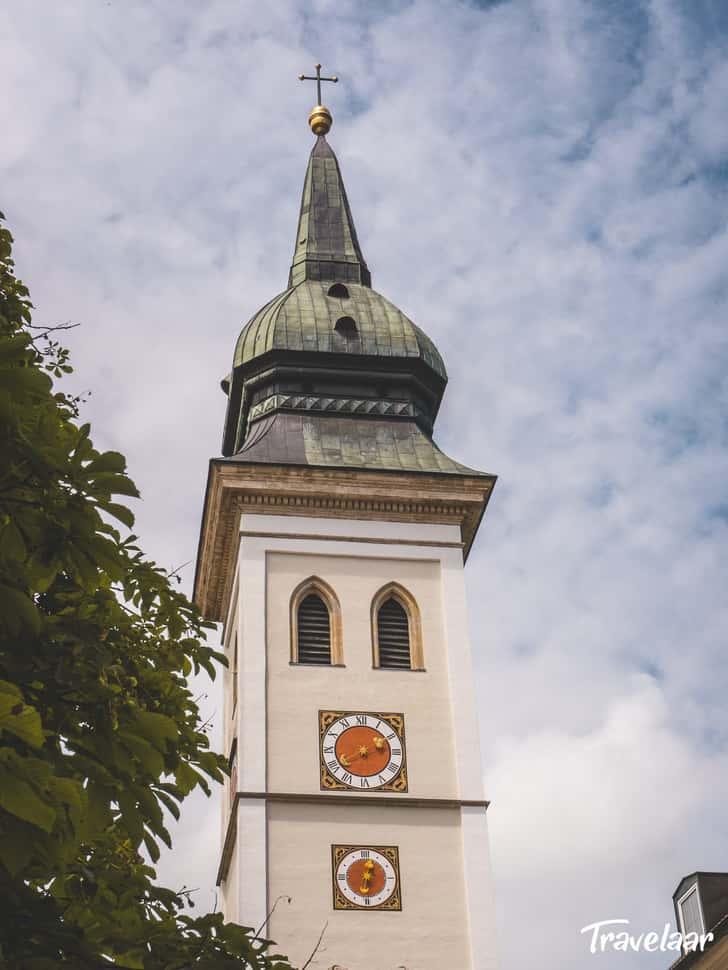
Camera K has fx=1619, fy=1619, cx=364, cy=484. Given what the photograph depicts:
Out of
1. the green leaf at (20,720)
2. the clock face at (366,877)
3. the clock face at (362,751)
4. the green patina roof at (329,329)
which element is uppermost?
the green patina roof at (329,329)

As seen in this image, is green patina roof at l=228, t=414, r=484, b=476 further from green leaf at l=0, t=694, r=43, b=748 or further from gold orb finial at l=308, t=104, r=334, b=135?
green leaf at l=0, t=694, r=43, b=748

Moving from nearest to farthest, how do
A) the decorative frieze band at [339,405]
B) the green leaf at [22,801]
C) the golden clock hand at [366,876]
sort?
the green leaf at [22,801] → the golden clock hand at [366,876] → the decorative frieze band at [339,405]

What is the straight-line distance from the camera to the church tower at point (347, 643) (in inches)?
811

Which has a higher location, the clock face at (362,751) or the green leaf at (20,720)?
the clock face at (362,751)

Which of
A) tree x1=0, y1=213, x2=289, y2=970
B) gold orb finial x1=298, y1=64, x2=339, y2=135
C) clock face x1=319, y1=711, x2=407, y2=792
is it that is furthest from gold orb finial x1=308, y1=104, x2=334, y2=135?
tree x1=0, y1=213, x2=289, y2=970

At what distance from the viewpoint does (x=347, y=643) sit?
22.8 metres

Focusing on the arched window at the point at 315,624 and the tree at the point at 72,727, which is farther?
the arched window at the point at 315,624

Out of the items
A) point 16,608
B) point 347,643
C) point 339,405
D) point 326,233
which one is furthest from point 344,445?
point 16,608

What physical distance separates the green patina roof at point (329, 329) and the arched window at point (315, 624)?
16.6 ft

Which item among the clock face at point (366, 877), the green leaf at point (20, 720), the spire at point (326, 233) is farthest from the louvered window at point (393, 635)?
the green leaf at point (20, 720)

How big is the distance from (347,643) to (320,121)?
13966 mm

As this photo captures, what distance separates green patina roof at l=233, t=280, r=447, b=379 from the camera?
27.0 metres

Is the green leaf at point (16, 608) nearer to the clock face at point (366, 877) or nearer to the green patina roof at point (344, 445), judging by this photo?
the clock face at point (366, 877)

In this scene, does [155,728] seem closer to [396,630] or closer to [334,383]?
[396,630]
